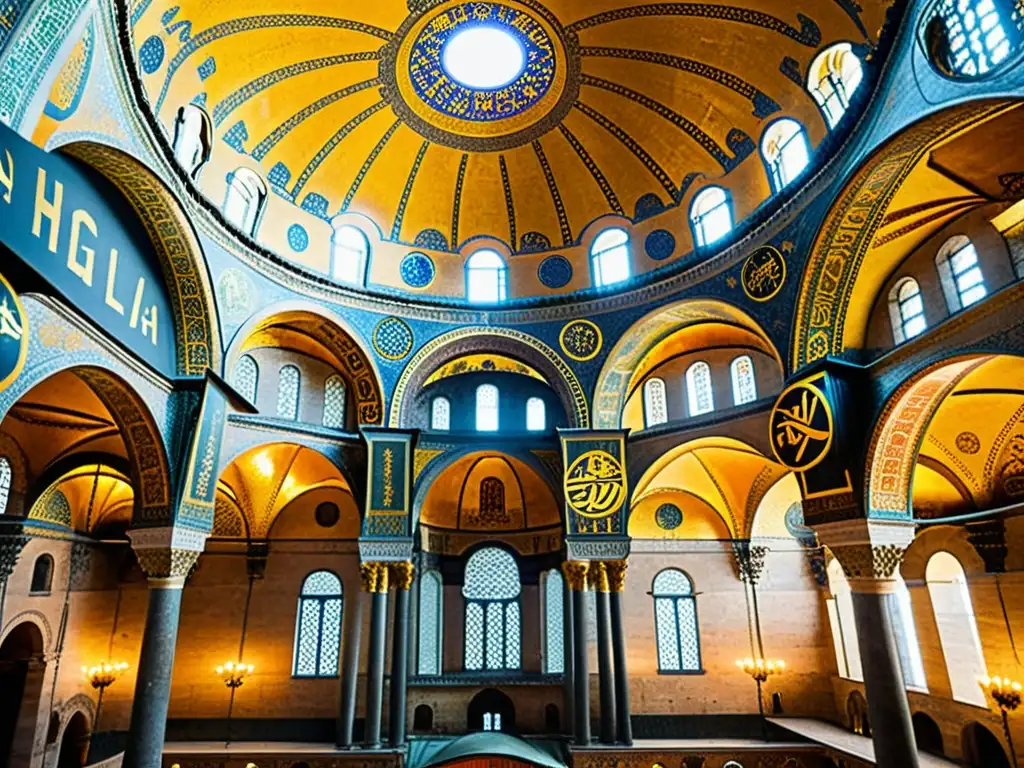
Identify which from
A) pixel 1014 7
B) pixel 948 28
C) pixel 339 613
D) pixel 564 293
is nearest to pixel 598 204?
pixel 564 293

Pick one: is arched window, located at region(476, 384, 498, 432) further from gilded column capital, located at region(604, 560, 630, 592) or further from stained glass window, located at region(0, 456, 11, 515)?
stained glass window, located at region(0, 456, 11, 515)

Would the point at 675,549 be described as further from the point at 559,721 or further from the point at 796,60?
the point at 796,60

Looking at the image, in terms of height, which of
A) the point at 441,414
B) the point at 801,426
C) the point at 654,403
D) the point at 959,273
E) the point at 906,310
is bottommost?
the point at 801,426

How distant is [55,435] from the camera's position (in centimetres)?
1398

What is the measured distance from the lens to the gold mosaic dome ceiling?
39.9ft

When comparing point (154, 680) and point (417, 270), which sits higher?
point (417, 270)

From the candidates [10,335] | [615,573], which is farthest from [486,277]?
[10,335]

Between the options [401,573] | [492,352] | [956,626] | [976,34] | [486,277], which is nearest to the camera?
[976,34]

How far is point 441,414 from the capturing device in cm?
1770

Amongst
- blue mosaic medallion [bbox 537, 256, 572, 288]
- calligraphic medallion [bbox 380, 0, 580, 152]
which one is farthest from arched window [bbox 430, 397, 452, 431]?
calligraphic medallion [bbox 380, 0, 580, 152]

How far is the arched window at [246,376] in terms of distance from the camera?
14.5 metres

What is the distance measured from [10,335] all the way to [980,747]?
16.9 metres

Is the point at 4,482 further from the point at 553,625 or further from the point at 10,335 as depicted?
the point at 553,625

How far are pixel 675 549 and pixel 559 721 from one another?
5.55 meters
